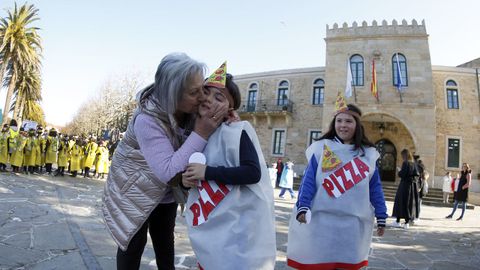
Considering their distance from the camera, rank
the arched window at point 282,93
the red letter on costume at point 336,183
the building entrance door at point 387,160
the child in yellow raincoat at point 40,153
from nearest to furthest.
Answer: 1. the red letter on costume at point 336,183
2. the child in yellow raincoat at point 40,153
3. the building entrance door at point 387,160
4. the arched window at point 282,93

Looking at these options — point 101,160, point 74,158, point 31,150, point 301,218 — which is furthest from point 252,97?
point 301,218

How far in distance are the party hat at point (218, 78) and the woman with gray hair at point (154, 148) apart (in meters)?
0.05

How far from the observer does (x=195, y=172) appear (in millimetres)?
1509

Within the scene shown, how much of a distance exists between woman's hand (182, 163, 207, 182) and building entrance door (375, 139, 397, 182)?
2246 cm

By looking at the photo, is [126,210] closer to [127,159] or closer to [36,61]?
[127,159]

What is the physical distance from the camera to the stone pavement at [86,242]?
316cm

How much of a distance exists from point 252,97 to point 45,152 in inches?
707

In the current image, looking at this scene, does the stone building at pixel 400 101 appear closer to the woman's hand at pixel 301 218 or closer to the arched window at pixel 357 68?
the arched window at pixel 357 68

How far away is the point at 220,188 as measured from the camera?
1573mm

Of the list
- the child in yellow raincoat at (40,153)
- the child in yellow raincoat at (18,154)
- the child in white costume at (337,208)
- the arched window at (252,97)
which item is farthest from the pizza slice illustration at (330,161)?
the arched window at (252,97)

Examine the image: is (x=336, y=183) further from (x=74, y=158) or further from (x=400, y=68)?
(x=400, y=68)

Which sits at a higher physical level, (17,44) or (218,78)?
(17,44)

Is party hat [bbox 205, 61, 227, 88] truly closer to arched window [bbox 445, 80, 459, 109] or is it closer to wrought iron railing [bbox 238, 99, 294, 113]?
wrought iron railing [bbox 238, 99, 294, 113]

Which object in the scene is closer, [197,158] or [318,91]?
[197,158]
